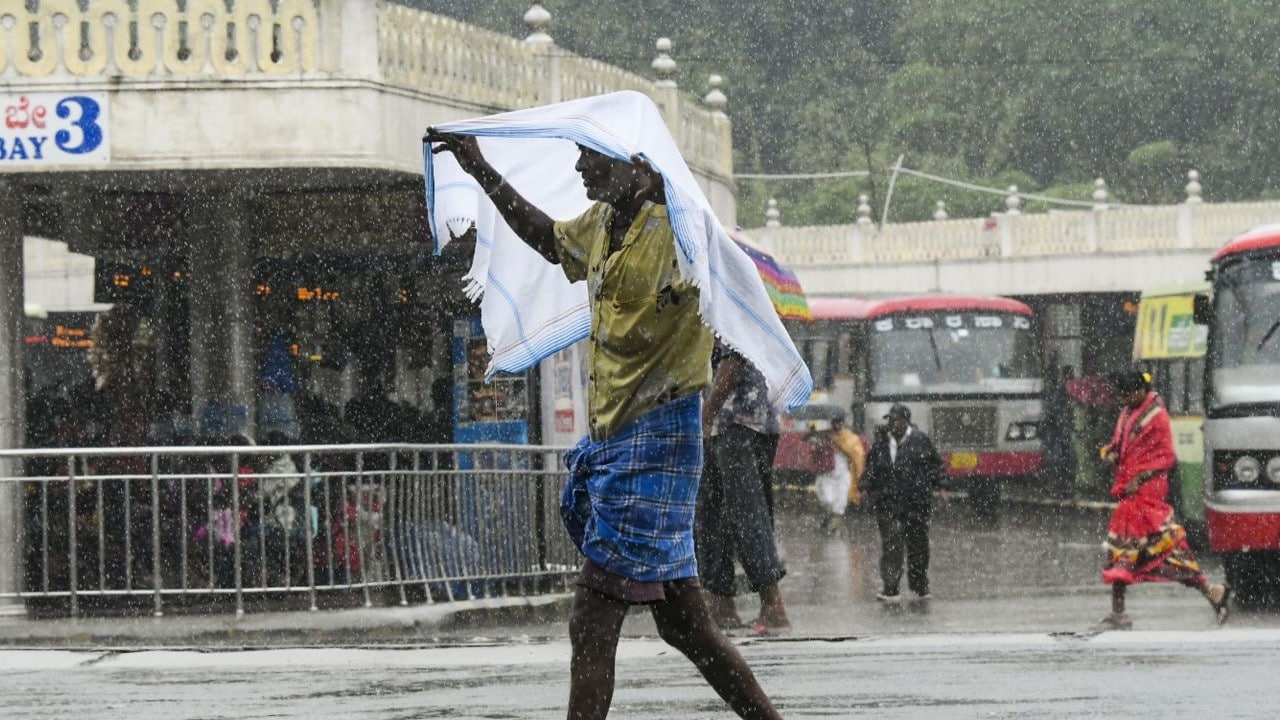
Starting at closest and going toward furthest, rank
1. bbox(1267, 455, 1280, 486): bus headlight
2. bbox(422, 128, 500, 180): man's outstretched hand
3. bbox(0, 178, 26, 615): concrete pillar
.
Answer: bbox(422, 128, 500, 180): man's outstretched hand, bbox(0, 178, 26, 615): concrete pillar, bbox(1267, 455, 1280, 486): bus headlight

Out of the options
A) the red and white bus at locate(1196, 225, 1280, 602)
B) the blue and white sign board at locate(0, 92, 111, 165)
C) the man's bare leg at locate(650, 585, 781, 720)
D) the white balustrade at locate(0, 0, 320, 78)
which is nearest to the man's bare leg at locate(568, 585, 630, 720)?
the man's bare leg at locate(650, 585, 781, 720)

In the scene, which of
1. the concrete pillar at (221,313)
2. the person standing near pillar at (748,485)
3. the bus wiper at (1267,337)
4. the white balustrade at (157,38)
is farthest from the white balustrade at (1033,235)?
the person standing near pillar at (748,485)

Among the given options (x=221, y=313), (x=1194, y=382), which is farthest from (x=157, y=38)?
(x=1194, y=382)

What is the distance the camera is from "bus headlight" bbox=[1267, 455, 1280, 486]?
44.7 ft

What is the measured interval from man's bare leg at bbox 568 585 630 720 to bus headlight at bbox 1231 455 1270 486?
8.72 m

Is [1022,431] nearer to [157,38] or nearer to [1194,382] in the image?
[1194,382]

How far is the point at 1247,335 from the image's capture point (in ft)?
48.3

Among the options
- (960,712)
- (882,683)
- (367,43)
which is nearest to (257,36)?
(367,43)

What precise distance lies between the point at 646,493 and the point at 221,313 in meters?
10.6

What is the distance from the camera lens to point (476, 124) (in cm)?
623

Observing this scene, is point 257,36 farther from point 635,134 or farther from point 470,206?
point 635,134

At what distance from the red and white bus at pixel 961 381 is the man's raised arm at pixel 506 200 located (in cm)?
2412

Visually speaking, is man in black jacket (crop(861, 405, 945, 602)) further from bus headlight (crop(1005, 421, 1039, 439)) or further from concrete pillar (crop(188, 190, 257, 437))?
bus headlight (crop(1005, 421, 1039, 439))

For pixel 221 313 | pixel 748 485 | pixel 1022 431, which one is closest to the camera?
pixel 748 485
